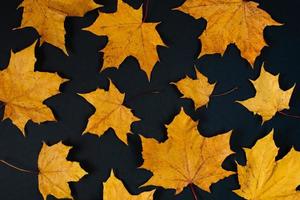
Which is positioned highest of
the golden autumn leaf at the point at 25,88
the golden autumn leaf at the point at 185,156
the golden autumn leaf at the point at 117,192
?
the golden autumn leaf at the point at 25,88

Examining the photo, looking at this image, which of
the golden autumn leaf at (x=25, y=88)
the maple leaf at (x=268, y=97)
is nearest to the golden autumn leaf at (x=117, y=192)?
the golden autumn leaf at (x=25, y=88)

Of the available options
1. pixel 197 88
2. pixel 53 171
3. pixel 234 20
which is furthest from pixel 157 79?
pixel 53 171

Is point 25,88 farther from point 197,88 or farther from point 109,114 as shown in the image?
point 197,88

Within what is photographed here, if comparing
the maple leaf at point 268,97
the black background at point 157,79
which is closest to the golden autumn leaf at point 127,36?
the black background at point 157,79

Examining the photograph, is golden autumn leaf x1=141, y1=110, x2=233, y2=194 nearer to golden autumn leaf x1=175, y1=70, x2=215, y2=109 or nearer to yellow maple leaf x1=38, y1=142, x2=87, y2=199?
golden autumn leaf x1=175, y1=70, x2=215, y2=109

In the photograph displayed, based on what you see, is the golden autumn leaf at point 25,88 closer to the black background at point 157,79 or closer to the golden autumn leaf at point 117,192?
the black background at point 157,79

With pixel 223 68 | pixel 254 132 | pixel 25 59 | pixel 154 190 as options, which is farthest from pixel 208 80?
pixel 25 59

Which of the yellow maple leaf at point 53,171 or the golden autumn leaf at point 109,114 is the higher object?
the golden autumn leaf at point 109,114
